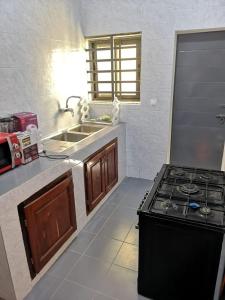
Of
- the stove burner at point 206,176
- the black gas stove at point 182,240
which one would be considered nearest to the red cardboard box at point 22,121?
the black gas stove at point 182,240

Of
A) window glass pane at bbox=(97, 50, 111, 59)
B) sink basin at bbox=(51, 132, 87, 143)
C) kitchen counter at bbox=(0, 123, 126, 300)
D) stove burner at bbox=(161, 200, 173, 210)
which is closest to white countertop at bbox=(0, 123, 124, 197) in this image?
kitchen counter at bbox=(0, 123, 126, 300)

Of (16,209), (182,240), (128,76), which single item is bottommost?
(182,240)

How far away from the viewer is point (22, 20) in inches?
82.1

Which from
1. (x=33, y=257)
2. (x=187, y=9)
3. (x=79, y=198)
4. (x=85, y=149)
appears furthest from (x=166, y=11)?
(x=33, y=257)

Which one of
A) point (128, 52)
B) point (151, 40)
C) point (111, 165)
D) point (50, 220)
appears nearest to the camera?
point (50, 220)

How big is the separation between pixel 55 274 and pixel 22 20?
2231 millimetres

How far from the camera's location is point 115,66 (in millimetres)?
3094

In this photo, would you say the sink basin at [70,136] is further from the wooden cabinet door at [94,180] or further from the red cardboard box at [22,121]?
the red cardboard box at [22,121]

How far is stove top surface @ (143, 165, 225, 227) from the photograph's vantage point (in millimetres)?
1300

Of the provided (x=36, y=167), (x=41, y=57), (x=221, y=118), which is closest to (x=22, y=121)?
(x=36, y=167)

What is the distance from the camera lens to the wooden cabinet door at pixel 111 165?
109 inches

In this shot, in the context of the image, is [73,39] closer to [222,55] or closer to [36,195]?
[222,55]

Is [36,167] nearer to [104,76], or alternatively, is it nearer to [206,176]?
[206,176]

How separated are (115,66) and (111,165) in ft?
4.39
